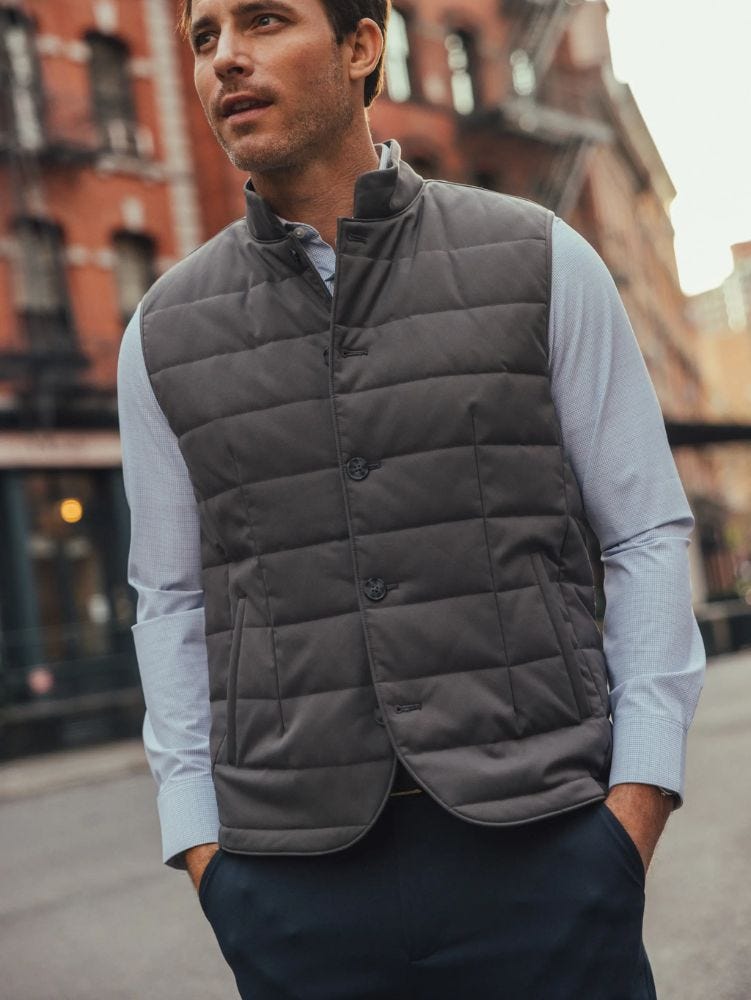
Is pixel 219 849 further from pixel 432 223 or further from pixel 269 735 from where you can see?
pixel 432 223

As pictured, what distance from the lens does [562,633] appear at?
210cm

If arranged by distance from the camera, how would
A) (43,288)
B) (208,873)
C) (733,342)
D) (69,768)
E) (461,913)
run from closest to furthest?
(461,913) → (208,873) → (69,768) → (43,288) → (733,342)

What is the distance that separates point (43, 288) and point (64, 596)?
451 cm

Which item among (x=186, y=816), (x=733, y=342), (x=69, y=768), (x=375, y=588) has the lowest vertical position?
(x=69, y=768)

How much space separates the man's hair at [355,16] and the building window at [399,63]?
2555 centimetres

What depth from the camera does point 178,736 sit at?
2.33 meters

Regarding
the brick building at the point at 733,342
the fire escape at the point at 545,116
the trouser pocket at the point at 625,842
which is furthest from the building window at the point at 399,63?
the brick building at the point at 733,342

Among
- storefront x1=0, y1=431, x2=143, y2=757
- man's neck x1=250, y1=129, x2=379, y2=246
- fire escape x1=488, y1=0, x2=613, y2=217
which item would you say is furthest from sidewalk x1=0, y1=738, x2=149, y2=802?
fire escape x1=488, y1=0, x2=613, y2=217

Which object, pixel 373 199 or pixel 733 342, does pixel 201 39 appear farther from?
pixel 733 342

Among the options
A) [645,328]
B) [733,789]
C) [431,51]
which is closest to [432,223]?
[733,789]

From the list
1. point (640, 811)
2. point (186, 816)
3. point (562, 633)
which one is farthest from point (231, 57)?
point (640, 811)

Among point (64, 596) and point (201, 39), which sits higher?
point (201, 39)

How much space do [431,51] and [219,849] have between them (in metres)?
27.5

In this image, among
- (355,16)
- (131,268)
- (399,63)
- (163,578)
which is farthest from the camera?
(399,63)
